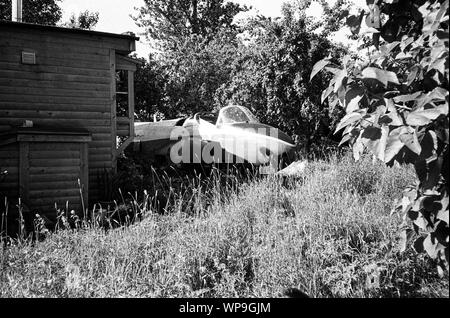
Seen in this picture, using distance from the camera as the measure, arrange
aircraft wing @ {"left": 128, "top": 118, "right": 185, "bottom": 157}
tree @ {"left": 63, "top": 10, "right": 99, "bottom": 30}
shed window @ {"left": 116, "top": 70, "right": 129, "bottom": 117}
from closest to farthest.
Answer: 1. aircraft wing @ {"left": 128, "top": 118, "right": 185, "bottom": 157}
2. shed window @ {"left": 116, "top": 70, "right": 129, "bottom": 117}
3. tree @ {"left": 63, "top": 10, "right": 99, "bottom": 30}

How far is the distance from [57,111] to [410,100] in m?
8.26

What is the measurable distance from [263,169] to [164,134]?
4.51 m

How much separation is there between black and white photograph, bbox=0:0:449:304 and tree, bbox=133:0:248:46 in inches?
855

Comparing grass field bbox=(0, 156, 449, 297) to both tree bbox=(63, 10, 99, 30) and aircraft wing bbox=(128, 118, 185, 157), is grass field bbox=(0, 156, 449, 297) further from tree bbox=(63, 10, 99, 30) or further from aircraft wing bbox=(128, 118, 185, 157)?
tree bbox=(63, 10, 99, 30)

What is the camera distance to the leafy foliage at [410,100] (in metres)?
2.11

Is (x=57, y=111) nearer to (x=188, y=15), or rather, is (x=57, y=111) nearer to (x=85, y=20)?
(x=85, y=20)

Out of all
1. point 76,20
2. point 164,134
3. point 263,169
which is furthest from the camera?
point 76,20

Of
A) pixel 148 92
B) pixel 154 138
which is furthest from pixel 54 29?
pixel 148 92

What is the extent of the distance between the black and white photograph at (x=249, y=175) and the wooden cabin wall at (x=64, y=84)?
3cm

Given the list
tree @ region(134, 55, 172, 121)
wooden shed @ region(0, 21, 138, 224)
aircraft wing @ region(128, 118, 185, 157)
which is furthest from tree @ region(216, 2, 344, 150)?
tree @ region(134, 55, 172, 121)

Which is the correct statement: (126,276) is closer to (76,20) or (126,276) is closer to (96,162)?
(96,162)

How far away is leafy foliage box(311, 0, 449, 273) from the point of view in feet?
6.93

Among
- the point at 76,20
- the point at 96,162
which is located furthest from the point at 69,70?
the point at 76,20

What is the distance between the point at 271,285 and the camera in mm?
3406
